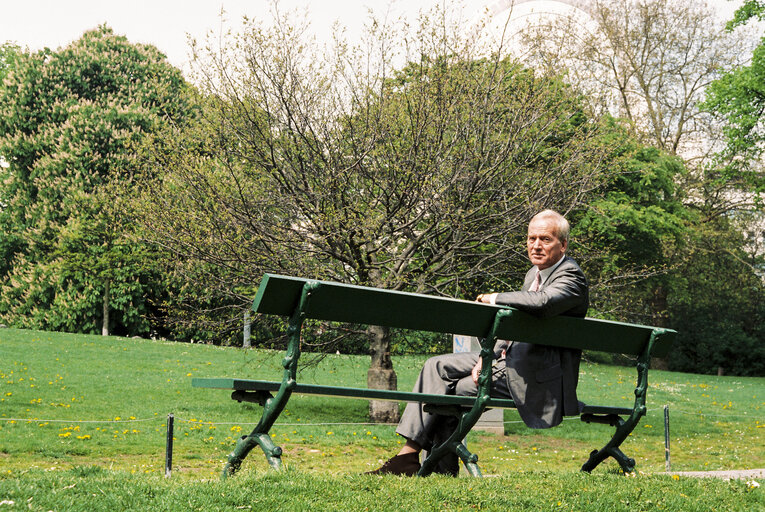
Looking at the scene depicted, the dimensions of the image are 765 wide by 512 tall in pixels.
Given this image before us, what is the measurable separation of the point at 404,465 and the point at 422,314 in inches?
50.1

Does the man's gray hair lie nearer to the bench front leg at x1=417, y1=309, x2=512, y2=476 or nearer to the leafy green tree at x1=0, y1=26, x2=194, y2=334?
the bench front leg at x1=417, y1=309, x2=512, y2=476

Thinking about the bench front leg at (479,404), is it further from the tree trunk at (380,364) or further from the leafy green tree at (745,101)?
the leafy green tree at (745,101)

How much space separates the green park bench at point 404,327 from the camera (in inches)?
147

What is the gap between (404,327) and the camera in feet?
13.8

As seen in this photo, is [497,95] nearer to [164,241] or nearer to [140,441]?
[164,241]

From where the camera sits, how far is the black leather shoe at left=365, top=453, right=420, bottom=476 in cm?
489

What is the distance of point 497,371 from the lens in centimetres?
492

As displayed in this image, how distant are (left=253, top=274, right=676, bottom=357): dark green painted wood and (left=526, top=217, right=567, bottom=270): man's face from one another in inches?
17.9

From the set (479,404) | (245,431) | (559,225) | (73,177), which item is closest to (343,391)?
(479,404)

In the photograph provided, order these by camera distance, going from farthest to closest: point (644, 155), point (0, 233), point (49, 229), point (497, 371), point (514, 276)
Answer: point (0, 233) → point (49, 229) → point (644, 155) → point (514, 276) → point (497, 371)

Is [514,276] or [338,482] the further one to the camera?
[514,276]

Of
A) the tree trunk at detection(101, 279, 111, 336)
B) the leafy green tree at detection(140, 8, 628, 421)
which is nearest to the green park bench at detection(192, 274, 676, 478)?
the leafy green tree at detection(140, 8, 628, 421)

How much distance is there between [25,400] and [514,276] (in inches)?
355

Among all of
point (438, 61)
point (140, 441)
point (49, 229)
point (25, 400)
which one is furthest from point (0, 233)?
point (438, 61)
